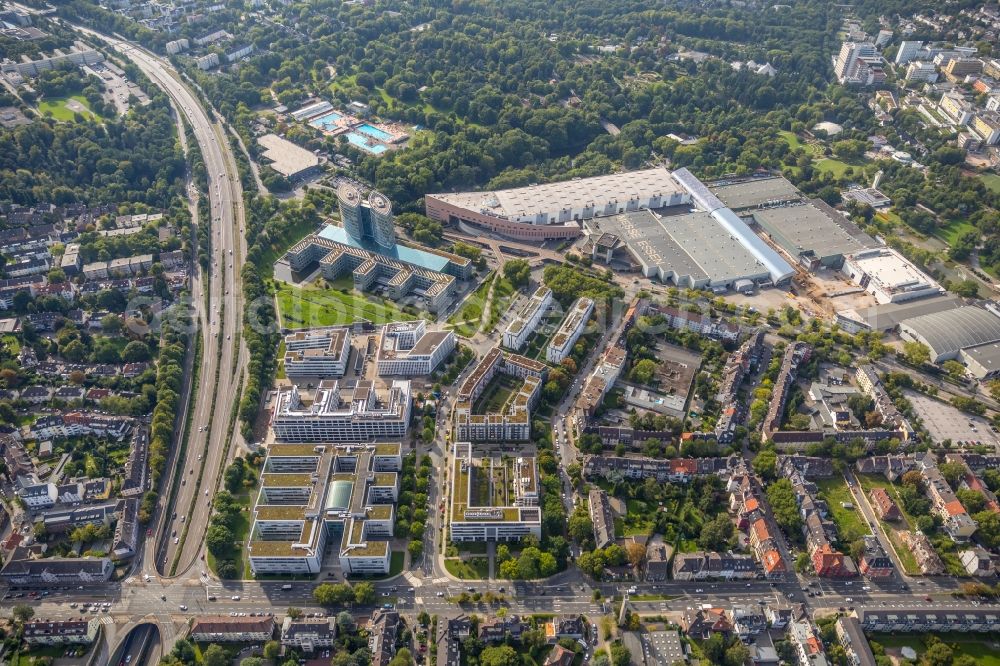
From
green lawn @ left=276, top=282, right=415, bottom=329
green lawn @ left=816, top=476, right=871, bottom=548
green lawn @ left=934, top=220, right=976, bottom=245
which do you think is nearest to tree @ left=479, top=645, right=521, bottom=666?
green lawn @ left=816, top=476, right=871, bottom=548

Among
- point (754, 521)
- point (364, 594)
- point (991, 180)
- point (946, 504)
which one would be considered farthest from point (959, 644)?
point (991, 180)

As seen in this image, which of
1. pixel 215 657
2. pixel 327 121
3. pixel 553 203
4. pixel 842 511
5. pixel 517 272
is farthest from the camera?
pixel 327 121

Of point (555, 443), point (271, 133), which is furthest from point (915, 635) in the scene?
point (271, 133)

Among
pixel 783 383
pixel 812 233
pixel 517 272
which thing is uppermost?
pixel 812 233

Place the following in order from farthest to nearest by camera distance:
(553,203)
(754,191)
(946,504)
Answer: (754,191) → (553,203) → (946,504)

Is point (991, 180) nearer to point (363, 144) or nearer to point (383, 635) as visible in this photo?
point (363, 144)
